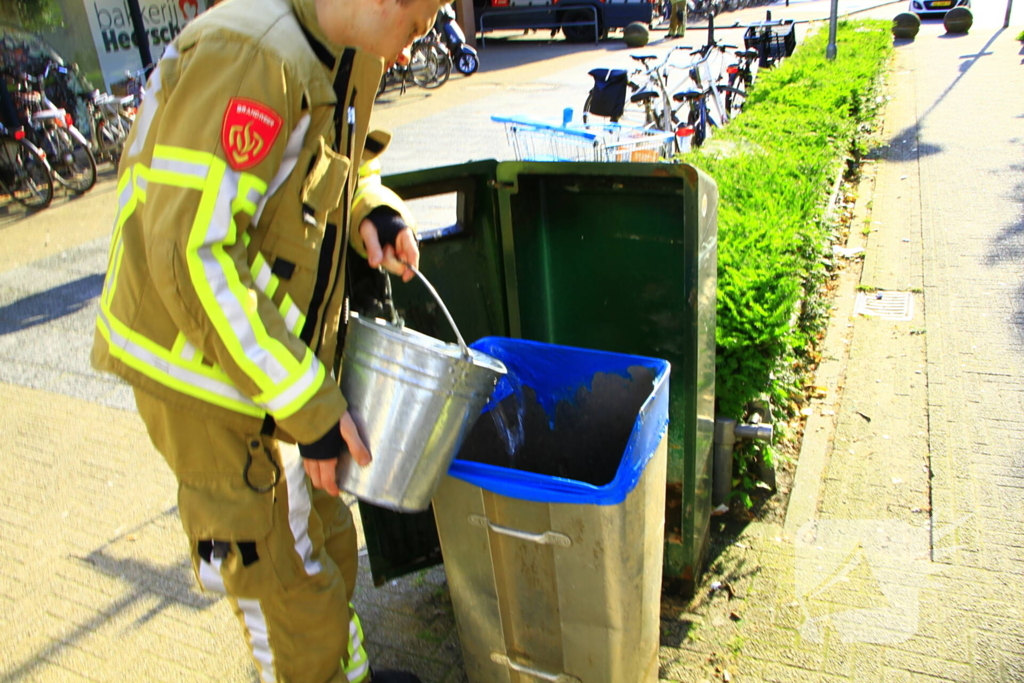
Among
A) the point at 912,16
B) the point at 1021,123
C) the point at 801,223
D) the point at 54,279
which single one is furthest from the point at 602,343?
the point at 912,16

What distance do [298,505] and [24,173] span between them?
26.3 feet

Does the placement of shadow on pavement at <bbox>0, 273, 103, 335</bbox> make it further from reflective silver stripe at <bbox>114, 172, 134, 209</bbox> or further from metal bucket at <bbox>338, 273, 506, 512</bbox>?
metal bucket at <bbox>338, 273, 506, 512</bbox>

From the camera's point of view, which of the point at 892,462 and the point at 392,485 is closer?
the point at 392,485

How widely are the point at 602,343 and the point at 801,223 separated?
6.00 feet

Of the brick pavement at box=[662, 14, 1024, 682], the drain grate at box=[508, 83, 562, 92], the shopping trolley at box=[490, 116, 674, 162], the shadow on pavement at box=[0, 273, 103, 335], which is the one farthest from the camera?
the drain grate at box=[508, 83, 562, 92]

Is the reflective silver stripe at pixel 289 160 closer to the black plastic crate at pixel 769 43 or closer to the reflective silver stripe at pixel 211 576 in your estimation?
the reflective silver stripe at pixel 211 576

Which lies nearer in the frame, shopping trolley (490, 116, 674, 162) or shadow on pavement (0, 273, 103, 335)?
shopping trolley (490, 116, 674, 162)

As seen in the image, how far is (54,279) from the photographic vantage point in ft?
21.1

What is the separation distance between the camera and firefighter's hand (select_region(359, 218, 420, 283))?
2.05 meters

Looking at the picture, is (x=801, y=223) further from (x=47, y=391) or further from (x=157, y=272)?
(x=47, y=391)

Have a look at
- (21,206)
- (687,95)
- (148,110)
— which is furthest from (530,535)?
(21,206)

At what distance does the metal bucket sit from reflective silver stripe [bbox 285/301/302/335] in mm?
150

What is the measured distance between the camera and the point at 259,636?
2.09m

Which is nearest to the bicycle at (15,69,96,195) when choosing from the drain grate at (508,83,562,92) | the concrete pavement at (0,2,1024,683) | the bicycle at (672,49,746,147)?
the concrete pavement at (0,2,1024,683)
